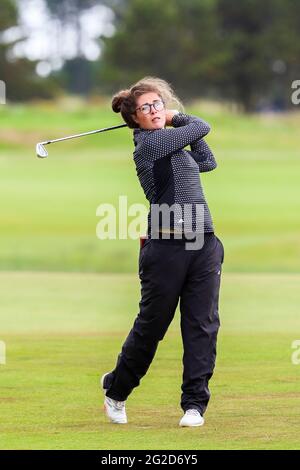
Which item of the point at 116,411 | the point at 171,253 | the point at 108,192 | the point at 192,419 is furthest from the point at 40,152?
the point at 108,192

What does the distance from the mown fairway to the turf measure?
11 millimetres

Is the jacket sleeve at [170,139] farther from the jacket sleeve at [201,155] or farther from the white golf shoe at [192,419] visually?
the white golf shoe at [192,419]

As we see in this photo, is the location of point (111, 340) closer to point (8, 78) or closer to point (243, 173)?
point (243, 173)

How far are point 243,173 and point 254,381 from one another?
27.8m

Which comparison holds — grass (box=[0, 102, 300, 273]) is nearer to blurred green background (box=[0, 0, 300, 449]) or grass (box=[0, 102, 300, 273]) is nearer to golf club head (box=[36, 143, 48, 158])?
blurred green background (box=[0, 0, 300, 449])

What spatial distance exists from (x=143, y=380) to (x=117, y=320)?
146 inches

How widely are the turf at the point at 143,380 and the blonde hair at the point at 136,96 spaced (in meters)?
1.55

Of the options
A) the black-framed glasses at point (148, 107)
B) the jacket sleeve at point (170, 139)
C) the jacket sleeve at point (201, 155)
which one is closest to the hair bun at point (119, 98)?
the black-framed glasses at point (148, 107)

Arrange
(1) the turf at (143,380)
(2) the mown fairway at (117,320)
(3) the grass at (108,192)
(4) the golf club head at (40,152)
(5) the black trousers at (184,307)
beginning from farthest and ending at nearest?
(3) the grass at (108,192), (4) the golf club head at (40,152), (5) the black trousers at (184,307), (2) the mown fairway at (117,320), (1) the turf at (143,380)

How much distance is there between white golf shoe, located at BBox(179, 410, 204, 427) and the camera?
627 cm

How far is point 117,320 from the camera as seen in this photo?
11.6 metres

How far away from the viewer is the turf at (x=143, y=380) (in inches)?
238

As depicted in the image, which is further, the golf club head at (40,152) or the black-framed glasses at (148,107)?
the golf club head at (40,152)

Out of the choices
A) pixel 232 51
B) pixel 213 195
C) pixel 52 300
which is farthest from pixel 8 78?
pixel 52 300
